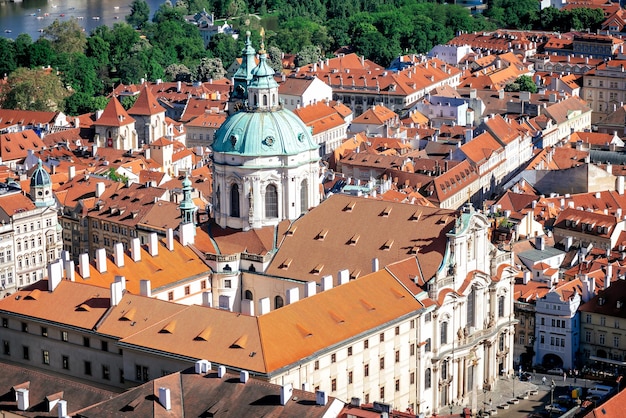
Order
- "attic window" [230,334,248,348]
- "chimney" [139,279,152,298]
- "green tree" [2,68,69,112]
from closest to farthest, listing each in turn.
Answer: "attic window" [230,334,248,348] < "chimney" [139,279,152,298] < "green tree" [2,68,69,112]

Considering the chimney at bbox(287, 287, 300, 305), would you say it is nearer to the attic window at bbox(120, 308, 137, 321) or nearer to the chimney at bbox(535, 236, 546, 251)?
the attic window at bbox(120, 308, 137, 321)

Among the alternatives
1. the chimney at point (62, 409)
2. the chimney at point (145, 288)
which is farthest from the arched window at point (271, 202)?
the chimney at point (62, 409)

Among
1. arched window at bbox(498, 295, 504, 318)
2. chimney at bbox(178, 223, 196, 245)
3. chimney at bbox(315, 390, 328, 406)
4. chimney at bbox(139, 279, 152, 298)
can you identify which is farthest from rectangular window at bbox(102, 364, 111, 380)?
arched window at bbox(498, 295, 504, 318)

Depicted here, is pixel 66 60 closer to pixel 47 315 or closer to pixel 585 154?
pixel 585 154

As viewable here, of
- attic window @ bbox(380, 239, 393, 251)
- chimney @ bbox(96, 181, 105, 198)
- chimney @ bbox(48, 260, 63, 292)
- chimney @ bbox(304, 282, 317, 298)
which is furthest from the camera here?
chimney @ bbox(96, 181, 105, 198)

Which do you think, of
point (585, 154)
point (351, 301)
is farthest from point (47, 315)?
point (585, 154)

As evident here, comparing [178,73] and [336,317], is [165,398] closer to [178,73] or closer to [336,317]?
[336,317]
